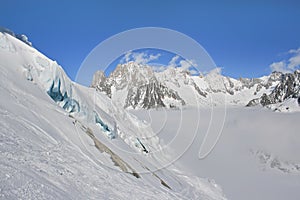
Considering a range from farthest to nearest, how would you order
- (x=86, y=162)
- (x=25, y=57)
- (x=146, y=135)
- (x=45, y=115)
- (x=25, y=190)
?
1. (x=146, y=135)
2. (x=25, y=57)
3. (x=45, y=115)
4. (x=86, y=162)
5. (x=25, y=190)

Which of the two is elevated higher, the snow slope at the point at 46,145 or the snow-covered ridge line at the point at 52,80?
the snow-covered ridge line at the point at 52,80

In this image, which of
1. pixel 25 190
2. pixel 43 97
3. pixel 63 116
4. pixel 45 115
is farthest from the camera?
pixel 43 97

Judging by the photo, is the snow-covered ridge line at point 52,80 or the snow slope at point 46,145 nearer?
the snow slope at point 46,145

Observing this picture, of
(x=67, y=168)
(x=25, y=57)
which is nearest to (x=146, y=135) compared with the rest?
(x=25, y=57)

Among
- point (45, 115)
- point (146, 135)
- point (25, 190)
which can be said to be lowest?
point (25, 190)

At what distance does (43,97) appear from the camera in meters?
22.5

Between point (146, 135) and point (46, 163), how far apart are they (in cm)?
3697

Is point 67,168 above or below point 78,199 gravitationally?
above

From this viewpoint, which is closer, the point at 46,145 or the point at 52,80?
the point at 46,145

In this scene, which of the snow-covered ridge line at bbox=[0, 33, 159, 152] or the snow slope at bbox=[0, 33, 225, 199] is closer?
the snow slope at bbox=[0, 33, 225, 199]

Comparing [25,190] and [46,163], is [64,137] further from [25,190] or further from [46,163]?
[25,190]

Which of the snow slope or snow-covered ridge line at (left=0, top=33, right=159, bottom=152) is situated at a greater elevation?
snow-covered ridge line at (left=0, top=33, right=159, bottom=152)

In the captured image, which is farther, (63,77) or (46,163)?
(63,77)

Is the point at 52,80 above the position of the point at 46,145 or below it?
above
